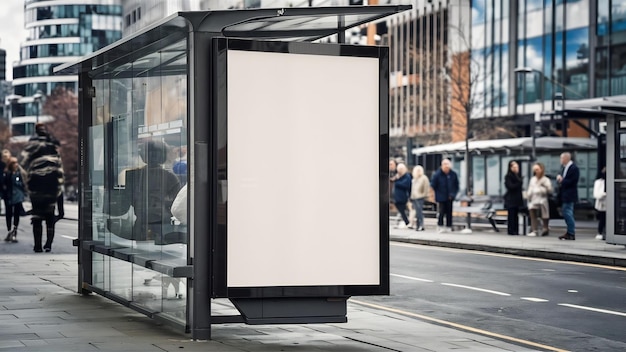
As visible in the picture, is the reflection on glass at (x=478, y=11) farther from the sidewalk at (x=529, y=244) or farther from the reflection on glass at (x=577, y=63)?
the sidewalk at (x=529, y=244)

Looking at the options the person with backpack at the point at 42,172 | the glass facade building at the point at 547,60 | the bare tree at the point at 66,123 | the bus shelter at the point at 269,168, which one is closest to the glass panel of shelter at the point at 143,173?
the bus shelter at the point at 269,168

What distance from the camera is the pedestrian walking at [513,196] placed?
2577cm

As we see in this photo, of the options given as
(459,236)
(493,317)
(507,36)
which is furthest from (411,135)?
(493,317)

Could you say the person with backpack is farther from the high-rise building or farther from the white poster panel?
the high-rise building

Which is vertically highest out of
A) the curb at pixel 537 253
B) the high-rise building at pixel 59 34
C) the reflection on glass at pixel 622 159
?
the high-rise building at pixel 59 34

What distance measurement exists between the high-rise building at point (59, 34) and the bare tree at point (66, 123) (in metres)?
22.5

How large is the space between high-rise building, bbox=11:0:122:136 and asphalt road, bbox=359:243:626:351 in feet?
351

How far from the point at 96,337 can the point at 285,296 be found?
1.54 meters

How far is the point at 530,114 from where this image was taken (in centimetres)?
5209

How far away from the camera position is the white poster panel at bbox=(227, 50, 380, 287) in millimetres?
8273

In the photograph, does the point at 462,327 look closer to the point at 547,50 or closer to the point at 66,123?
the point at 547,50

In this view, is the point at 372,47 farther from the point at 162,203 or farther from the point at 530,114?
the point at 530,114

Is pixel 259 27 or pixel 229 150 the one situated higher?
pixel 259 27

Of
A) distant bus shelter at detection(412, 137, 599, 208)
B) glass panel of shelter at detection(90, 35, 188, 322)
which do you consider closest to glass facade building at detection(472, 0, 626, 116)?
distant bus shelter at detection(412, 137, 599, 208)
